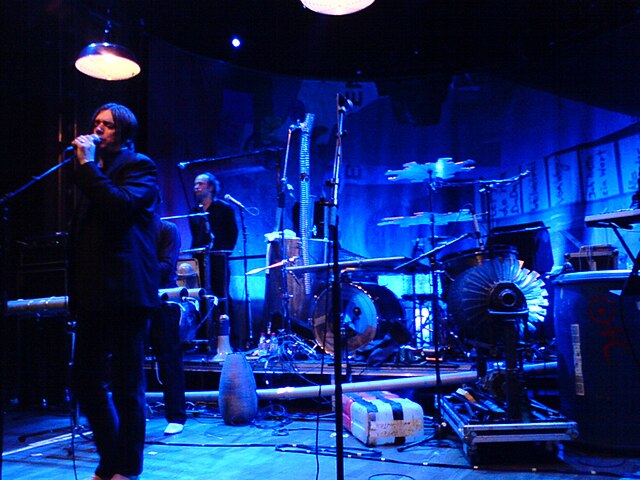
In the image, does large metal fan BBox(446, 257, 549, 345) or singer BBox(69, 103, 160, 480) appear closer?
Answer: singer BBox(69, 103, 160, 480)

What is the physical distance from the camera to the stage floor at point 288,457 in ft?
11.2

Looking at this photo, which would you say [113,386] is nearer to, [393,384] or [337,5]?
[393,384]

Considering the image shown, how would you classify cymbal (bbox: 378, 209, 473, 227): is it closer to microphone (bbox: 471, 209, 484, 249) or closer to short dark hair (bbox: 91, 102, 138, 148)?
microphone (bbox: 471, 209, 484, 249)

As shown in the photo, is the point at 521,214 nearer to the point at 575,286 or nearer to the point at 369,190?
the point at 369,190

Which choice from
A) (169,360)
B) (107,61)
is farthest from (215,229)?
(169,360)

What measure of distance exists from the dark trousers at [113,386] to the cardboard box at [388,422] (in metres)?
1.87

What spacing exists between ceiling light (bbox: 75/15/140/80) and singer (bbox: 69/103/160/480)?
2.98 metres

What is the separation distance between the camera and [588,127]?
24.3 feet

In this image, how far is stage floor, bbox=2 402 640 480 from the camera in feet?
11.2

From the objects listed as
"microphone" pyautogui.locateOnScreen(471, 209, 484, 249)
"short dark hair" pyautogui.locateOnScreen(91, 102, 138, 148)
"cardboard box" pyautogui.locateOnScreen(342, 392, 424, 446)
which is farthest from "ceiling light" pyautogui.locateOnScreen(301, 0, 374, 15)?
"cardboard box" pyautogui.locateOnScreen(342, 392, 424, 446)

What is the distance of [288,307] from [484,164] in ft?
12.2

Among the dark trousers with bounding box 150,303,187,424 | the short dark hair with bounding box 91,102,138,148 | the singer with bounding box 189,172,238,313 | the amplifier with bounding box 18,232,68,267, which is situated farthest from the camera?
the singer with bounding box 189,172,238,313

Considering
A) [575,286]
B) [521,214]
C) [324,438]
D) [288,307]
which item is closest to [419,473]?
[324,438]

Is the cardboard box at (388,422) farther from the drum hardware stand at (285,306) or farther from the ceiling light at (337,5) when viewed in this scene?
the ceiling light at (337,5)
